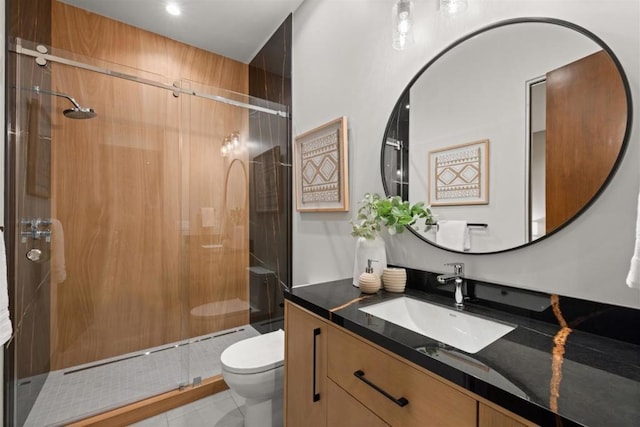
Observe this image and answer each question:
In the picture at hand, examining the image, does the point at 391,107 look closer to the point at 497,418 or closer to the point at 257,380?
the point at 497,418

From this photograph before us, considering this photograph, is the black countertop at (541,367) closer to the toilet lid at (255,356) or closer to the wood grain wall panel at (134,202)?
the toilet lid at (255,356)

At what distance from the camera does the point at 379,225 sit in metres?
1.44

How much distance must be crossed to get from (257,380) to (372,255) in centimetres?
85

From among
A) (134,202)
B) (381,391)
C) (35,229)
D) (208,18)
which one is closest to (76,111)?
(134,202)

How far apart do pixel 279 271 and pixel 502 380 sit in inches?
76.8

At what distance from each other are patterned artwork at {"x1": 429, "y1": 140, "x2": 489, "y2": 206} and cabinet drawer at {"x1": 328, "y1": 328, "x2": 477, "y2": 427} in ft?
2.37

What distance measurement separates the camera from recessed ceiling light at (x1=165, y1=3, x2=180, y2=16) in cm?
217

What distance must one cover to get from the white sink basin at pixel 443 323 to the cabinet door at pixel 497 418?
303mm

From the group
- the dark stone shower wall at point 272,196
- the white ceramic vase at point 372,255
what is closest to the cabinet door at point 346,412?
the white ceramic vase at point 372,255

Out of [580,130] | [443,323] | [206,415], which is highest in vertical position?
[580,130]

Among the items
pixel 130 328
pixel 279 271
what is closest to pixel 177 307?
pixel 130 328

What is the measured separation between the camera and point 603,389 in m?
0.58

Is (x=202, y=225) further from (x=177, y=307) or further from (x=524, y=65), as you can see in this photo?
(x=524, y=65)

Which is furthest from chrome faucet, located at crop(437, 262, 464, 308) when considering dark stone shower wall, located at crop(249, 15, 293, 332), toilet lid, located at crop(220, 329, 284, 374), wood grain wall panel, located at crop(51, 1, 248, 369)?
wood grain wall panel, located at crop(51, 1, 248, 369)
